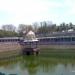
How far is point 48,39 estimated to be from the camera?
79188 mm

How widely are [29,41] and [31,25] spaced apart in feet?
175

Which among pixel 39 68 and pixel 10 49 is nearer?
pixel 39 68

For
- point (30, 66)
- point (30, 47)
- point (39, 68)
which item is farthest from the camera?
point (30, 47)

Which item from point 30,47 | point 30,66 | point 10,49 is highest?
point 30,47

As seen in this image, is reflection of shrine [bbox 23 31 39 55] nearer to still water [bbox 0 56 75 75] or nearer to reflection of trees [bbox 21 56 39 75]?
reflection of trees [bbox 21 56 39 75]

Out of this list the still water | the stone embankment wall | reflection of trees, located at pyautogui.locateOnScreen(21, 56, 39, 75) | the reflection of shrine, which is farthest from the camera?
the reflection of shrine

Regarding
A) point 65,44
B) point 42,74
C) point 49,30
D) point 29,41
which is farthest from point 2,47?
point 49,30

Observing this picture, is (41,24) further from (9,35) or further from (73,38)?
(73,38)

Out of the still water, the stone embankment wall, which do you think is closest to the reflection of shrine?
the stone embankment wall

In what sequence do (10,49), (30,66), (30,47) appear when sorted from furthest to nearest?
(10,49) → (30,47) → (30,66)

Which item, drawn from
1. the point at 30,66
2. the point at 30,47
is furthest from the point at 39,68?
the point at 30,47

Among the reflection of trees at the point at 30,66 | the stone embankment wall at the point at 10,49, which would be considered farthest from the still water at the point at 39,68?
the stone embankment wall at the point at 10,49

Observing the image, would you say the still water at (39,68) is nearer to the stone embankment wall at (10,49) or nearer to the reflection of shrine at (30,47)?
the stone embankment wall at (10,49)

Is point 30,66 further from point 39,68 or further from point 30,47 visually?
point 30,47
